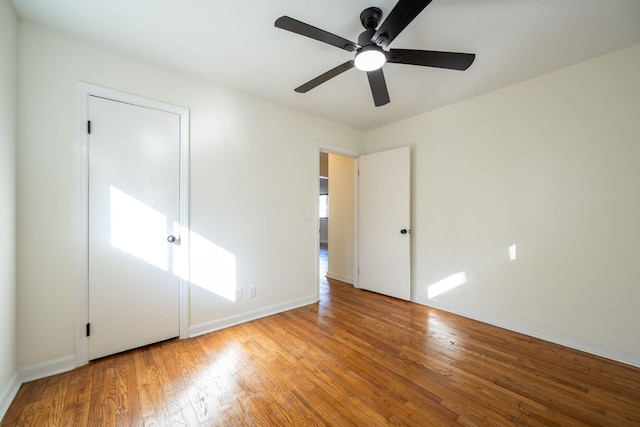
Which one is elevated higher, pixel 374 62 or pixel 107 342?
pixel 374 62

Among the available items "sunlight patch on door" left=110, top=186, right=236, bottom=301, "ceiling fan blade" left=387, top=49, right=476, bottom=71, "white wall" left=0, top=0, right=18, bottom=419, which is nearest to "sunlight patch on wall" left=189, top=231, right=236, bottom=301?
"sunlight patch on door" left=110, top=186, right=236, bottom=301

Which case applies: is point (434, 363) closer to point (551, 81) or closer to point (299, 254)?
point (299, 254)

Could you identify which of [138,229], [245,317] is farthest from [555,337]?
[138,229]

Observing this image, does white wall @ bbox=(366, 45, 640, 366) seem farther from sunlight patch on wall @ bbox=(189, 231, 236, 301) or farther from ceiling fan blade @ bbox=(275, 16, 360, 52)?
→ sunlight patch on wall @ bbox=(189, 231, 236, 301)

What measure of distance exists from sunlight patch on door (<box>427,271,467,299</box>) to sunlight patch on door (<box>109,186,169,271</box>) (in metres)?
3.00

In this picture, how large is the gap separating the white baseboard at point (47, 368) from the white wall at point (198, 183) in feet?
0.08

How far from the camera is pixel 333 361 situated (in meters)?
1.95

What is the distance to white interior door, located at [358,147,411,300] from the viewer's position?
130 inches

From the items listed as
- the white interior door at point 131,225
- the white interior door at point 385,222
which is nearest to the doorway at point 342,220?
the white interior door at point 385,222

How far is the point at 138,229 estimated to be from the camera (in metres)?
2.07

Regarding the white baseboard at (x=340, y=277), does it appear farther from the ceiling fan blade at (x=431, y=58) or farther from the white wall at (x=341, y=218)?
the ceiling fan blade at (x=431, y=58)

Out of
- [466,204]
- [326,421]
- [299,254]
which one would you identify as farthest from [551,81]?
[326,421]

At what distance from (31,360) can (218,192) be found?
1.76m

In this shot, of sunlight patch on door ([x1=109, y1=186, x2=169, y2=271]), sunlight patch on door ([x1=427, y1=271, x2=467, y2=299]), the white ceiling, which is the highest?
the white ceiling
